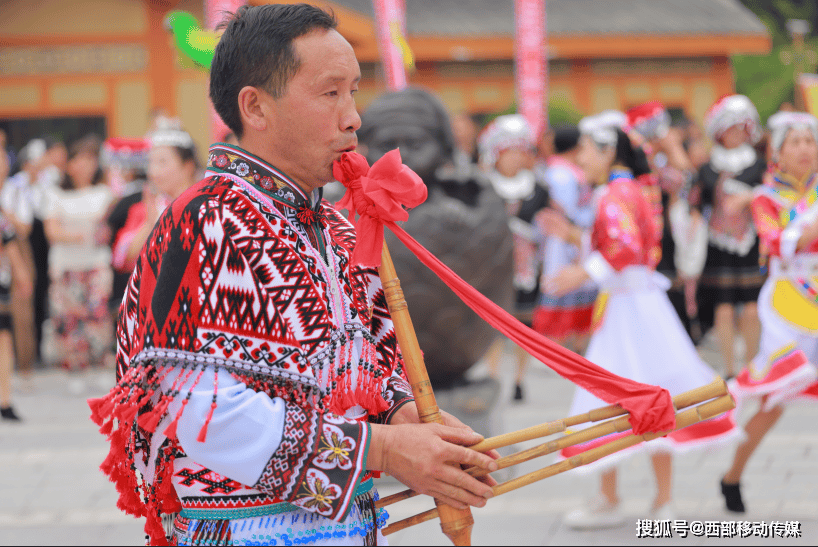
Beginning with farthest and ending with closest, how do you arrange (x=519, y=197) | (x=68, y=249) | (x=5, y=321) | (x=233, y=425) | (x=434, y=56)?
1. (x=434, y=56)
2. (x=68, y=249)
3. (x=519, y=197)
4. (x=5, y=321)
5. (x=233, y=425)

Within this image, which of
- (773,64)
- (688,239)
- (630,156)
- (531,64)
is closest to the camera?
(630,156)

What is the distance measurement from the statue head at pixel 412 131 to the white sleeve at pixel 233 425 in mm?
3027

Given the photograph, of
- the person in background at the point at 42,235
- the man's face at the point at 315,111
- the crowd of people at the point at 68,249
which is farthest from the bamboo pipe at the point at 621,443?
the person in background at the point at 42,235

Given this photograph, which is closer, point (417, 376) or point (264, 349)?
point (264, 349)

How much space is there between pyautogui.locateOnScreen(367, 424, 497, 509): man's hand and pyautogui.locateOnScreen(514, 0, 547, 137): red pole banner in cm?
1128

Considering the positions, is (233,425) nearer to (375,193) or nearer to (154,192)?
(375,193)

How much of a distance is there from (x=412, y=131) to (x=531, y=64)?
9.33m

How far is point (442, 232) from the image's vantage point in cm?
441

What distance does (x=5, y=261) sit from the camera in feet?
21.4

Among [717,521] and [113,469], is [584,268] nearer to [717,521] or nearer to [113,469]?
[717,521]

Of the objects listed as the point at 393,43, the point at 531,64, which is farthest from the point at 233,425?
the point at 531,64

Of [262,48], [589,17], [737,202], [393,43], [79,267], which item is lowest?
[79,267]

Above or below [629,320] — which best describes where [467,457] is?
above

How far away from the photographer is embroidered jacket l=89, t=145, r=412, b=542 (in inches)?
57.2
